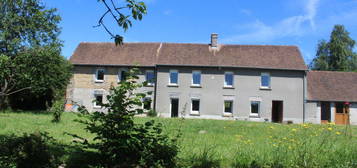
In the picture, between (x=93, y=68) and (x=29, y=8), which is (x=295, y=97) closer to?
(x=93, y=68)

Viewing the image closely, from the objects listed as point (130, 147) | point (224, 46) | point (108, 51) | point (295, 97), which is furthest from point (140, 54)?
point (130, 147)

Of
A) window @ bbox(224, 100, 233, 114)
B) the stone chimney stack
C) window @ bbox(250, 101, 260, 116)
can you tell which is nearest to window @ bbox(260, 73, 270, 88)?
window @ bbox(250, 101, 260, 116)

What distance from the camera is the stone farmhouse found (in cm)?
2698

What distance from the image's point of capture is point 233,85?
27.5 meters

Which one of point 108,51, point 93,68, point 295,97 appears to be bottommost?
point 295,97

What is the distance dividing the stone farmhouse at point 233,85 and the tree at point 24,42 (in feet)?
20.5

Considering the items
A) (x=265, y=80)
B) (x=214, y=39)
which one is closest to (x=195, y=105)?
(x=265, y=80)

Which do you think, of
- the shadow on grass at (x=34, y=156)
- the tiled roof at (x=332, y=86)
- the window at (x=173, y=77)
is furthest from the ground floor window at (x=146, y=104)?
the tiled roof at (x=332, y=86)

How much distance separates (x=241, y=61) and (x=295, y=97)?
6.19 metres

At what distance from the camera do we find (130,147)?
14.7ft

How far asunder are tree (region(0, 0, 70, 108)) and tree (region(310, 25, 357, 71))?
42.7m

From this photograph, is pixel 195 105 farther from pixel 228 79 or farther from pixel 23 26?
pixel 23 26

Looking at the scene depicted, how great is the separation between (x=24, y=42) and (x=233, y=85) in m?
18.9

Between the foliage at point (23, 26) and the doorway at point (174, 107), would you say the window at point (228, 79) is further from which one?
the foliage at point (23, 26)
